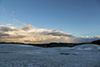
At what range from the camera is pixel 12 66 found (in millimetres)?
3793

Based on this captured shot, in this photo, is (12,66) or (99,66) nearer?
(12,66)

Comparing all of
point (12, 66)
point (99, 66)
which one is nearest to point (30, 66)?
point (12, 66)

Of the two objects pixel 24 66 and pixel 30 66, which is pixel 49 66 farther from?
pixel 24 66

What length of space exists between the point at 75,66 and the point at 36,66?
1.89 m

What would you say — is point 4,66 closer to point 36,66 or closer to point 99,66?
point 36,66

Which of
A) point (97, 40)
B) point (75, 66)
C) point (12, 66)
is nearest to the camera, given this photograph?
point (12, 66)

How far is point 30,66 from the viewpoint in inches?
153

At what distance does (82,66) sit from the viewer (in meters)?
4.05

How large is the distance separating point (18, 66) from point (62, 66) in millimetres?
2063

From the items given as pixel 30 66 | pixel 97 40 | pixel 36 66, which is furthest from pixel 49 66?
pixel 97 40

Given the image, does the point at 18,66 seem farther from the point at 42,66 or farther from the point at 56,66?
the point at 56,66

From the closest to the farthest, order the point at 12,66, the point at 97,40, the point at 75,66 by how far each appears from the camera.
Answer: the point at 12,66 → the point at 75,66 → the point at 97,40

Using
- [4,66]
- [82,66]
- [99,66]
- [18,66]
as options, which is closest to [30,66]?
[18,66]

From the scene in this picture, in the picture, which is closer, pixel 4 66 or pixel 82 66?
pixel 4 66
